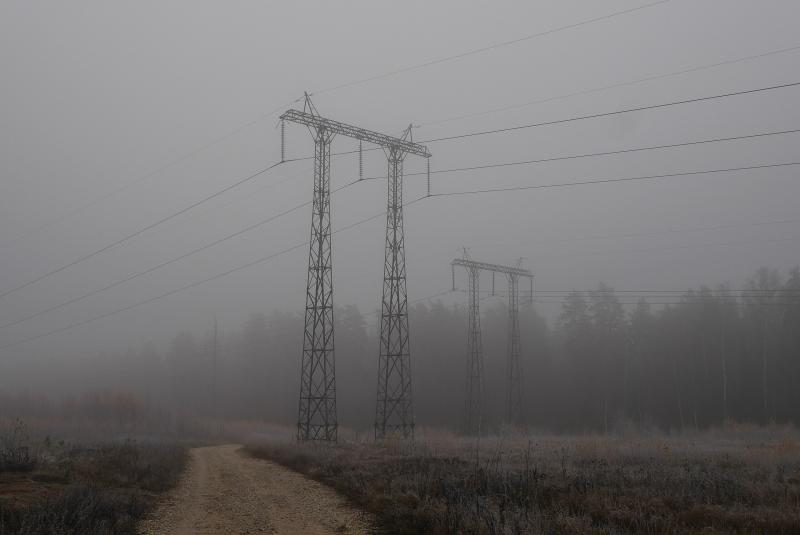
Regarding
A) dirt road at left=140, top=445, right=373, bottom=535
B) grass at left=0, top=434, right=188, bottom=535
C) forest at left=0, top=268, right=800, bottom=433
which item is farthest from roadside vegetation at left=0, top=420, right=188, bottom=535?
forest at left=0, top=268, right=800, bottom=433

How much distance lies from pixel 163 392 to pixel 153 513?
107 metres

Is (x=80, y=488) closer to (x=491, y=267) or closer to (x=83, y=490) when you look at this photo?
(x=83, y=490)

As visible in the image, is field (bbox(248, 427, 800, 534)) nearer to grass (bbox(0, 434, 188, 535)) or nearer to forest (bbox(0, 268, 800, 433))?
grass (bbox(0, 434, 188, 535))

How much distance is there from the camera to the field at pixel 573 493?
412 inches

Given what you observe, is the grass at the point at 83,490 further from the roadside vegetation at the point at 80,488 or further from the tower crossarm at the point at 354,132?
the tower crossarm at the point at 354,132

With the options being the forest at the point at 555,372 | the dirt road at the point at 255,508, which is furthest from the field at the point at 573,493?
the forest at the point at 555,372

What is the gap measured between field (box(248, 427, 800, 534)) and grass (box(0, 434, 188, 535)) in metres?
4.46

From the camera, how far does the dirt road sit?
12219 mm

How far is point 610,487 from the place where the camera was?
1390 centimetres

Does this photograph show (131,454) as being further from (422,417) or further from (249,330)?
(249,330)

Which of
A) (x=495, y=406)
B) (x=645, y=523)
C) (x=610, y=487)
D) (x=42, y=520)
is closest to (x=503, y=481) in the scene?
(x=610, y=487)

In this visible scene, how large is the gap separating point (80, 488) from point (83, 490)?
0.15m

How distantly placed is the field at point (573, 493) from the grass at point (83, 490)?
4.46 m

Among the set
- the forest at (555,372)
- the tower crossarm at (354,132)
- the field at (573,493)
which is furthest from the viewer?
the forest at (555,372)
